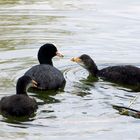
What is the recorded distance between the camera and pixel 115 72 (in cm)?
1555

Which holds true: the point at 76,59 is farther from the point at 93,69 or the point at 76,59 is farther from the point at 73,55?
the point at 73,55

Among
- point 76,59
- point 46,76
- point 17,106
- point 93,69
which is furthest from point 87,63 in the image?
point 17,106

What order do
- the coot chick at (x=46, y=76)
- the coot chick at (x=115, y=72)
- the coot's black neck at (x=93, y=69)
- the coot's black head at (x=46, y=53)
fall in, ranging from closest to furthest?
the coot chick at (x=46, y=76) → the coot chick at (x=115, y=72) → the coot's black head at (x=46, y=53) → the coot's black neck at (x=93, y=69)

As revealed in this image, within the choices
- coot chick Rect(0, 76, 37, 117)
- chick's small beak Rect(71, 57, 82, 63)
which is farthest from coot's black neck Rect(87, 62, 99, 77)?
coot chick Rect(0, 76, 37, 117)

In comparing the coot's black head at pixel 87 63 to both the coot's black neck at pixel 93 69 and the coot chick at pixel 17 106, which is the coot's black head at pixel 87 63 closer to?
the coot's black neck at pixel 93 69

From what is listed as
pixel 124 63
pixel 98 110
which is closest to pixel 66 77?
pixel 124 63

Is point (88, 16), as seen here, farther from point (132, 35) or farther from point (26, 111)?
point (26, 111)

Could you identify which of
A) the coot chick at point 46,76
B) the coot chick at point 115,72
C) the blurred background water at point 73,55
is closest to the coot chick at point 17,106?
the blurred background water at point 73,55

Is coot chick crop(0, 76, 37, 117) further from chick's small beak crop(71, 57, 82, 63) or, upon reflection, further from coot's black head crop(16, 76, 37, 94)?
chick's small beak crop(71, 57, 82, 63)

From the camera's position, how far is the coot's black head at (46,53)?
15.9 metres

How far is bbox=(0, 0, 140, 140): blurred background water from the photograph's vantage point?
12141mm

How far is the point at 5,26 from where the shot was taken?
20.3m

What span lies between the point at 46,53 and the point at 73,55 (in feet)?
4.99

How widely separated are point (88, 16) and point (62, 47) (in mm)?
3544
